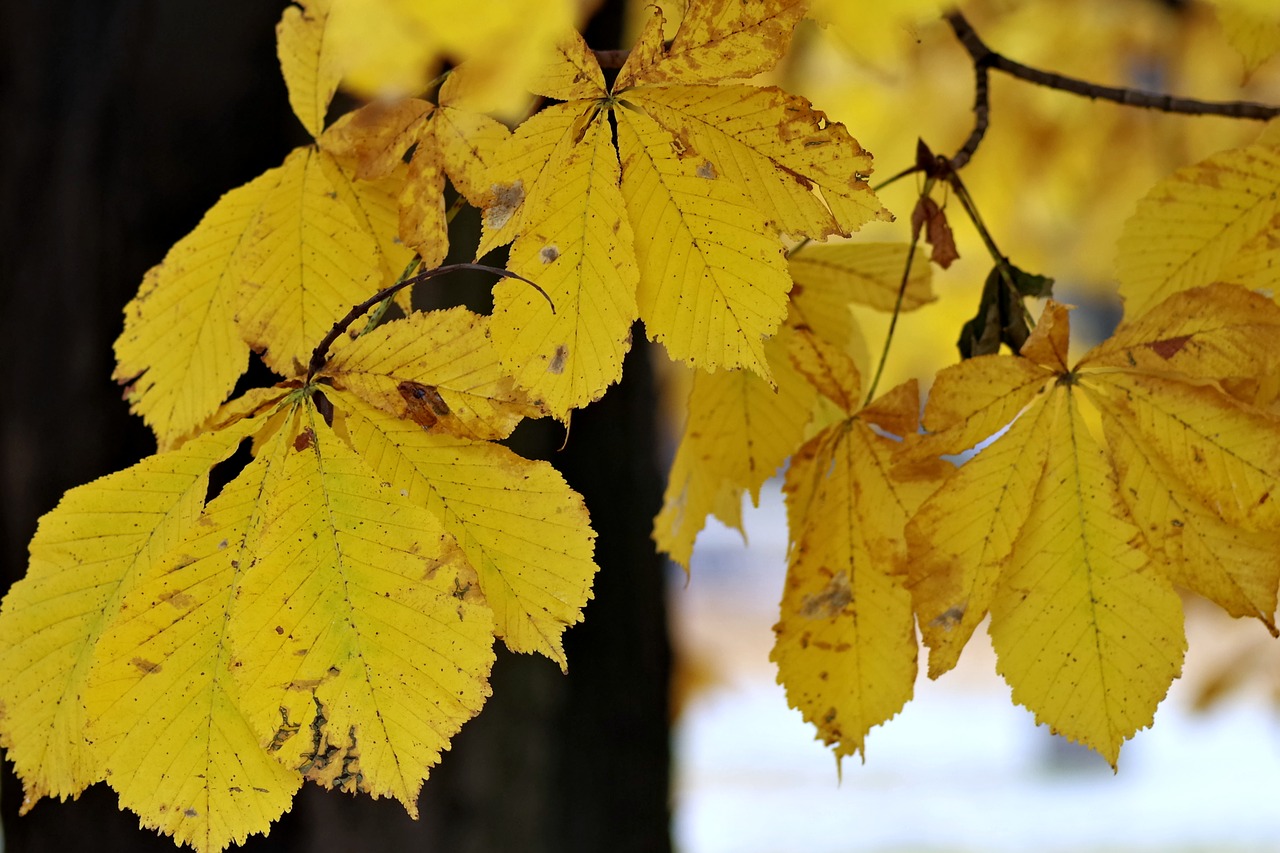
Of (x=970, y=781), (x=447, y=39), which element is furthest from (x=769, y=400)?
(x=970, y=781)

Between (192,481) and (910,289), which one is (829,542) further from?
(192,481)

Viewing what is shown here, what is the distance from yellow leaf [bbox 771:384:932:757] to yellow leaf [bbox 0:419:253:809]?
36cm

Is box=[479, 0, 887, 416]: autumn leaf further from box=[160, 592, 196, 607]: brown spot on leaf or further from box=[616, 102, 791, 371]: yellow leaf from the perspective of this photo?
box=[160, 592, 196, 607]: brown spot on leaf

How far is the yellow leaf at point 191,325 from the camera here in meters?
0.62

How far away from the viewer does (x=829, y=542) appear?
0.71 meters

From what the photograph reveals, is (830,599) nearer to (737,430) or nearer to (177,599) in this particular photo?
(737,430)

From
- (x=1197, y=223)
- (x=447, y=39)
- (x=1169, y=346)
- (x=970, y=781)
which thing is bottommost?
(x=1169, y=346)

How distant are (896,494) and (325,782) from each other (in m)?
0.38

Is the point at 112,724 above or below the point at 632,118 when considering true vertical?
below

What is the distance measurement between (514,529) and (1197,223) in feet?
1.53

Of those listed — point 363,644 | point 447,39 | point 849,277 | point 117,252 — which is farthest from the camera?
point 117,252

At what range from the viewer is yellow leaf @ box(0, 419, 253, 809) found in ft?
1.78

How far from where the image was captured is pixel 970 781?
200 inches

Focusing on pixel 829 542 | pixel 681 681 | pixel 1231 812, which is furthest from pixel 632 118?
pixel 1231 812
